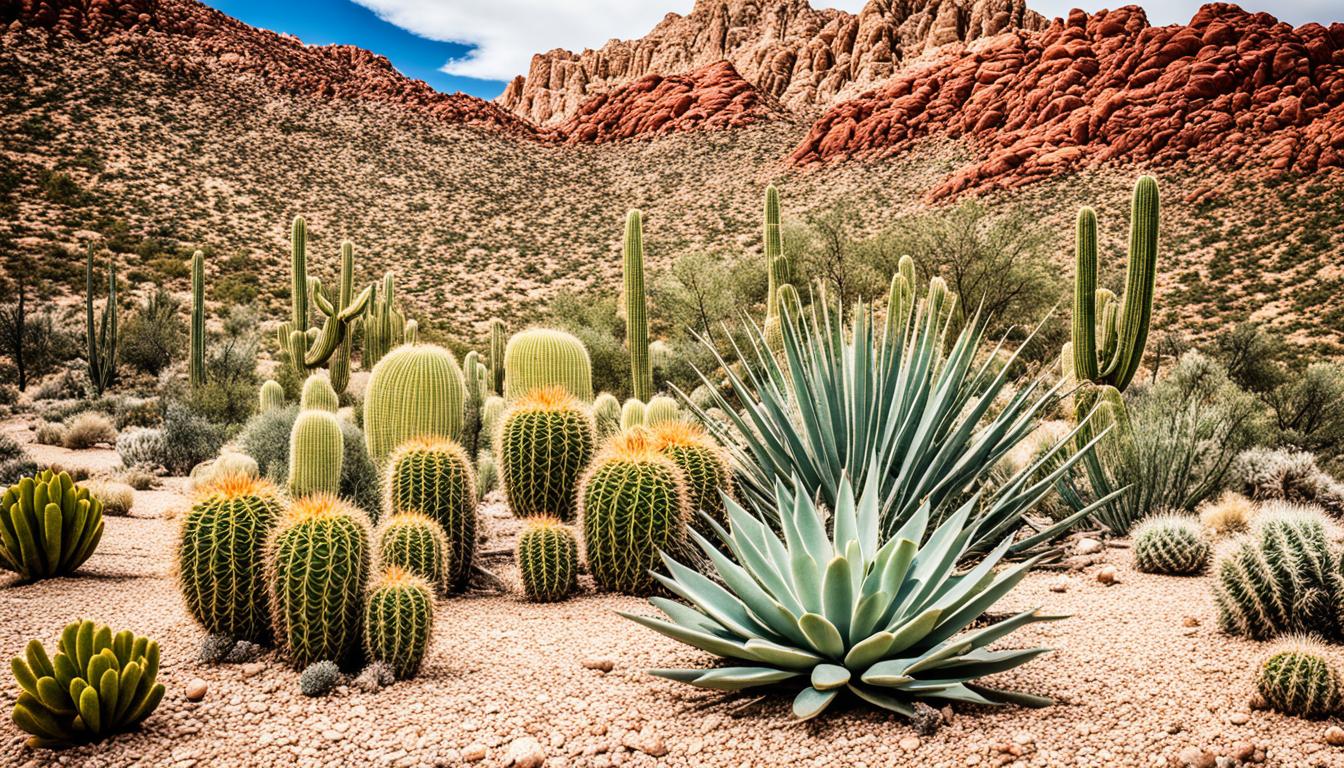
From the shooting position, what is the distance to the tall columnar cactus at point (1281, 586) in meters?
3.78

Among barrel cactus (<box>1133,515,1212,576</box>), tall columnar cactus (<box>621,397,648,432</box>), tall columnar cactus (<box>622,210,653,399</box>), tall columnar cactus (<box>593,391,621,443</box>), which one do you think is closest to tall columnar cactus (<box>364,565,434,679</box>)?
tall columnar cactus (<box>593,391,621,443</box>)

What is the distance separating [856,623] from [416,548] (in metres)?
2.47

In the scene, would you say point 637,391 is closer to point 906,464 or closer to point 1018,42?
point 906,464

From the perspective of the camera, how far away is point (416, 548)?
4.55 meters

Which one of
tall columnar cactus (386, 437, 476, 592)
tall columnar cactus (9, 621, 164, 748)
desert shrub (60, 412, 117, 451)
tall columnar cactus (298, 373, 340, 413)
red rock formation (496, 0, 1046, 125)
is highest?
red rock formation (496, 0, 1046, 125)

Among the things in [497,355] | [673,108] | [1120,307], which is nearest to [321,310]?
[497,355]

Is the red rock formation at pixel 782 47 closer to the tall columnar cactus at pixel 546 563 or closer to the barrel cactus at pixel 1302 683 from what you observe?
the tall columnar cactus at pixel 546 563

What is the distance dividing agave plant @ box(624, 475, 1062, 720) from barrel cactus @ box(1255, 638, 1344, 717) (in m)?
0.75

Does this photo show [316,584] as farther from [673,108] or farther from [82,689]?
[673,108]

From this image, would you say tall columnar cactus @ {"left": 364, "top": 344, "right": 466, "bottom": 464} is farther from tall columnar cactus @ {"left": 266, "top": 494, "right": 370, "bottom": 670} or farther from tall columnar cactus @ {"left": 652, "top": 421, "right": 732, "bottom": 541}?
tall columnar cactus @ {"left": 266, "top": 494, "right": 370, "bottom": 670}

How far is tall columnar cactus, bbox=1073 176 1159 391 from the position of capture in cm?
776

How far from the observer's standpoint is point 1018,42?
4912cm

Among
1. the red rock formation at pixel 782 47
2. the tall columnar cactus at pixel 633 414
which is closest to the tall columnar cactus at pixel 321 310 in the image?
the tall columnar cactus at pixel 633 414

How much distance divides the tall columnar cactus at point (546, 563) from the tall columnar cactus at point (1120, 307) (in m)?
Answer: 5.16
